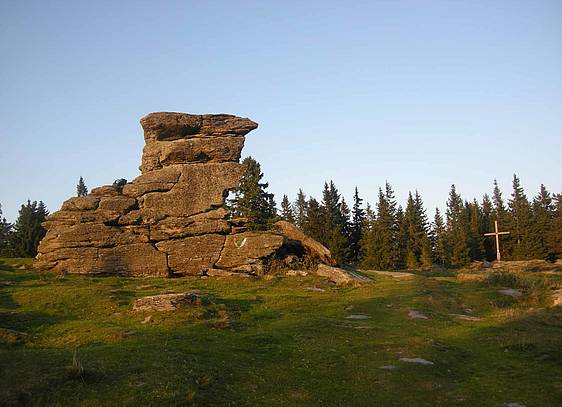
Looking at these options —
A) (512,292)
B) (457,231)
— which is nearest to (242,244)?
(512,292)

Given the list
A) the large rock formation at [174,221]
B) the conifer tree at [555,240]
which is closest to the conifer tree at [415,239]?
the conifer tree at [555,240]

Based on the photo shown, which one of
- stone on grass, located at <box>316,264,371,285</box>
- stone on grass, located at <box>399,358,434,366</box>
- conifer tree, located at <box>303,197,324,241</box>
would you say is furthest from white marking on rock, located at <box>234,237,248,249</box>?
conifer tree, located at <box>303,197,324,241</box>

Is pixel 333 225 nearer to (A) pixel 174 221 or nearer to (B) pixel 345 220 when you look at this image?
(B) pixel 345 220

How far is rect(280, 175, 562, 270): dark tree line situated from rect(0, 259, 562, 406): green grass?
41.4m

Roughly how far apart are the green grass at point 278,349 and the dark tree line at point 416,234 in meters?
41.4

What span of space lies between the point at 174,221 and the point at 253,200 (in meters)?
8.47

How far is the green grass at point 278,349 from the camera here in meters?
13.7

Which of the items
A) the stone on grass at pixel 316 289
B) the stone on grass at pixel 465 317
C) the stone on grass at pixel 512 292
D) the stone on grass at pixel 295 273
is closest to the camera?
the stone on grass at pixel 465 317

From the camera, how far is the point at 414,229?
83375 mm

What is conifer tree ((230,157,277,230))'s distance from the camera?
4878 centimetres

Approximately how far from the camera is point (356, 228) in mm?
84062

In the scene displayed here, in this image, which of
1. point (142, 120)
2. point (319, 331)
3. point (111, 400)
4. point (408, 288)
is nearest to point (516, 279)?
point (408, 288)

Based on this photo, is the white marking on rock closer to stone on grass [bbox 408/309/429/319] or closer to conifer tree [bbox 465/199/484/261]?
stone on grass [bbox 408/309/429/319]

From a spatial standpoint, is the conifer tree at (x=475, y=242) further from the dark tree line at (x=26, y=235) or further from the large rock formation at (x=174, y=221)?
the dark tree line at (x=26, y=235)
